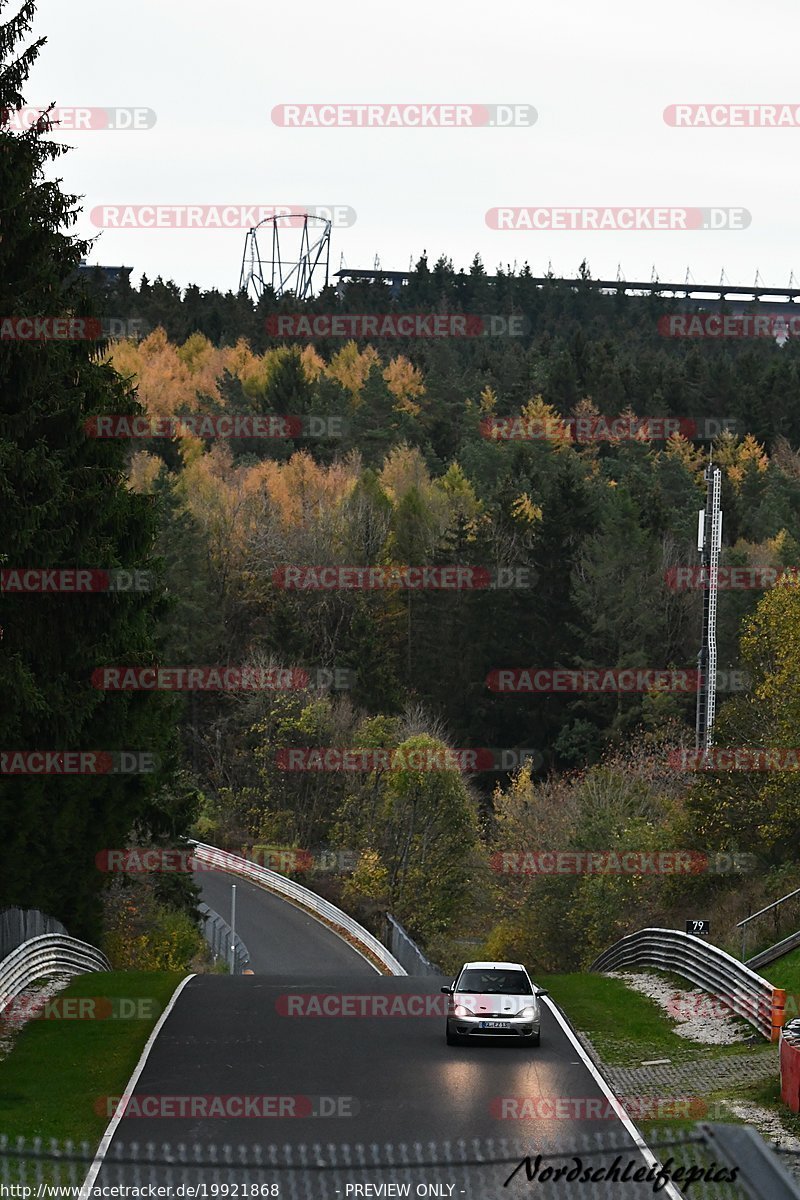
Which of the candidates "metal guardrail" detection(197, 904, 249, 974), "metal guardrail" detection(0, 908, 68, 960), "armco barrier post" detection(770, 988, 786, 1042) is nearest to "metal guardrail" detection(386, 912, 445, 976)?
"metal guardrail" detection(197, 904, 249, 974)

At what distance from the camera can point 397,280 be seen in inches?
6718

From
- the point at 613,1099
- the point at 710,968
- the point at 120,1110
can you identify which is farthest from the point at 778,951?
the point at 120,1110

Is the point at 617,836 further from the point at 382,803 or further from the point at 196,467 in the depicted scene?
the point at 196,467

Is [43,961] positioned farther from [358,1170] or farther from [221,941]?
[221,941]

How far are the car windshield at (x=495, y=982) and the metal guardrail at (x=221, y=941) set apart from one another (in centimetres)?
2894

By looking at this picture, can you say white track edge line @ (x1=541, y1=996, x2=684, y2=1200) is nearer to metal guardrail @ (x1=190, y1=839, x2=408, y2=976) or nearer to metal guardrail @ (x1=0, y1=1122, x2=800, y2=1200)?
metal guardrail @ (x1=0, y1=1122, x2=800, y2=1200)

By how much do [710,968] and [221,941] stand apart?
29.6m

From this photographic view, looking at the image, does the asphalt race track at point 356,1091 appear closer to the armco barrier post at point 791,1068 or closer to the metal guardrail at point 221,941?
the armco barrier post at point 791,1068

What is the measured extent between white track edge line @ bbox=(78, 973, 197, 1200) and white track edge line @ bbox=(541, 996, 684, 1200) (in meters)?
4.57

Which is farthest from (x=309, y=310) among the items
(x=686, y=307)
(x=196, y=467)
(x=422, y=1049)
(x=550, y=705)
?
(x=422, y=1049)

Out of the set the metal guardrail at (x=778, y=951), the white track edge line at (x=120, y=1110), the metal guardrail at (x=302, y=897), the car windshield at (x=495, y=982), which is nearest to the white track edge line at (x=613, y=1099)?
the car windshield at (x=495, y=982)

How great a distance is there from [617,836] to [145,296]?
102 metres

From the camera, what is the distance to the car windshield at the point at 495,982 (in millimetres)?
22844

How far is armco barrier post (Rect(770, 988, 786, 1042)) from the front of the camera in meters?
22.2
